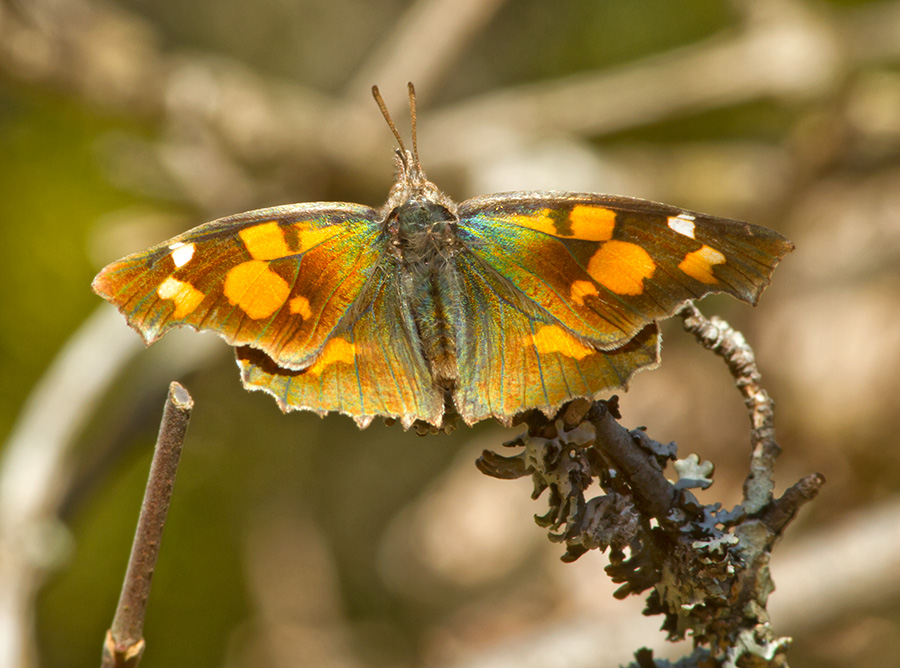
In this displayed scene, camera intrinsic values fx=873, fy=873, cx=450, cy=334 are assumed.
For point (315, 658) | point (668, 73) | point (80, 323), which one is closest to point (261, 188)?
point (80, 323)

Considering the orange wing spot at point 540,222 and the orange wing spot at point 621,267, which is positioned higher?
the orange wing spot at point 540,222

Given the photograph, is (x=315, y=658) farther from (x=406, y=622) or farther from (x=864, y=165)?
(x=864, y=165)

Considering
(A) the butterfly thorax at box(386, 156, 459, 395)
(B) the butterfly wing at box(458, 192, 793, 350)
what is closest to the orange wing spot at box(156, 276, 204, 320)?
(A) the butterfly thorax at box(386, 156, 459, 395)

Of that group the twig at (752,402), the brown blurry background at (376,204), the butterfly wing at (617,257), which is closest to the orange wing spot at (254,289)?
the butterfly wing at (617,257)

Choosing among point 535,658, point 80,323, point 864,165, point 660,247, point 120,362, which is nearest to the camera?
point 660,247

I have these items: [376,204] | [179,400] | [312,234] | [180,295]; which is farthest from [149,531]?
[376,204]

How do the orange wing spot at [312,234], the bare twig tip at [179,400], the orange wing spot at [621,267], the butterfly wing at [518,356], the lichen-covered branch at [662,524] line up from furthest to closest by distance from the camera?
the orange wing spot at [312,234]
the orange wing spot at [621,267]
the butterfly wing at [518,356]
the lichen-covered branch at [662,524]
the bare twig tip at [179,400]

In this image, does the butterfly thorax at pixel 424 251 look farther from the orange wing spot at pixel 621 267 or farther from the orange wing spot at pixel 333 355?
the orange wing spot at pixel 621 267
